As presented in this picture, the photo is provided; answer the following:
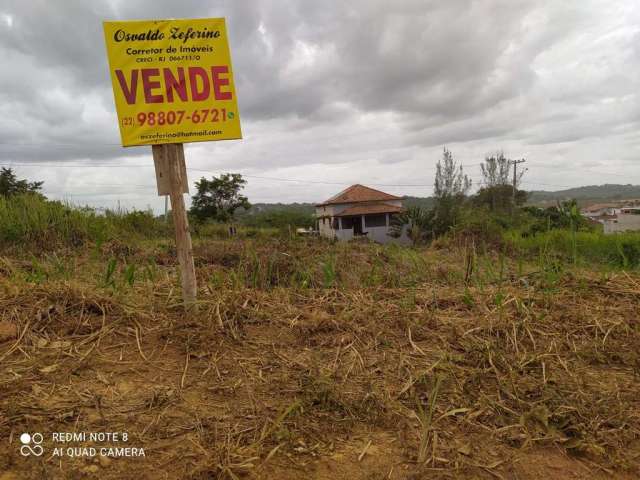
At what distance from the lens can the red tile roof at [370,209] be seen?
32.6 m

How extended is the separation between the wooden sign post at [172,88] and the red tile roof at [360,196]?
32.0 m

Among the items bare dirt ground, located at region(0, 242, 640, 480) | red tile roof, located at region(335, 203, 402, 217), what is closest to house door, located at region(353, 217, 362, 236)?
red tile roof, located at region(335, 203, 402, 217)

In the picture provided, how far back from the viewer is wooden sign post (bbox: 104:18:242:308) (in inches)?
97.6

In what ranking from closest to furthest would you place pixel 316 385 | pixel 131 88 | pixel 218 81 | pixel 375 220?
1. pixel 316 385
2. pixel 131 88
3. pixel 218 81
4. pixel 375 220

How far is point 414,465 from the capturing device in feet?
4.93

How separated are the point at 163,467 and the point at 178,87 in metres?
2.13

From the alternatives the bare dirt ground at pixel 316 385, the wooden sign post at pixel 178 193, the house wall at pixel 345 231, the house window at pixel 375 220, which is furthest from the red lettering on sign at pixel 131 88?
the house window at pixel 375 220

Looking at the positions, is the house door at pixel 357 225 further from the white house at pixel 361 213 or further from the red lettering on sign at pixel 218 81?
the red lettering on sign at pixel 218 81

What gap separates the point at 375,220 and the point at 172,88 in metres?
31.5

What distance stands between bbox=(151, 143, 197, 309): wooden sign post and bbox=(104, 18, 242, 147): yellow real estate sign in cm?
11

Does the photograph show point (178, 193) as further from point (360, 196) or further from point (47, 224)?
point (360, 196)

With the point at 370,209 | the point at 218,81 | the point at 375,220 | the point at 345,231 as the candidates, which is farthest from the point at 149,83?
the point at 375,220

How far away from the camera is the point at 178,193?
2688 mm

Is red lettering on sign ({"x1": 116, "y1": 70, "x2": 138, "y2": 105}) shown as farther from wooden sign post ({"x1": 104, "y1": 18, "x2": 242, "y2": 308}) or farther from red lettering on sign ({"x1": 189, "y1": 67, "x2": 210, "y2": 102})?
red lettering on sign ({"x1": 189, "y1": 67, "x2": 210, "y2": 102})
